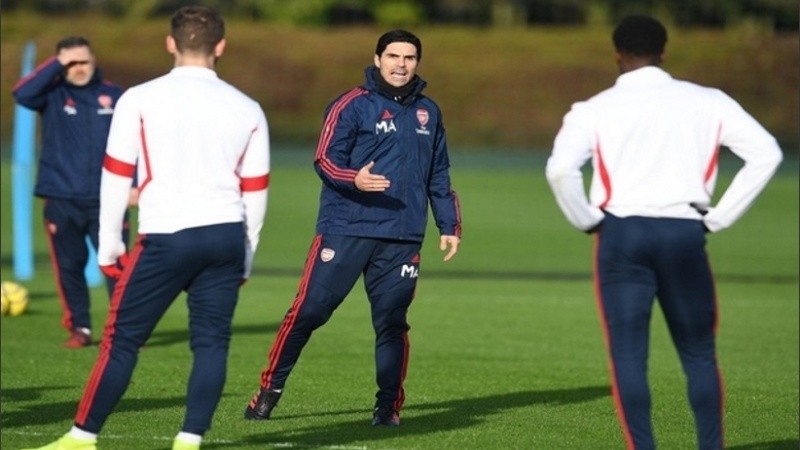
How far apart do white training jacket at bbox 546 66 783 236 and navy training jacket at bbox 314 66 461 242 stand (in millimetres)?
1902

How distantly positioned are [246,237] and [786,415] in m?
4.07

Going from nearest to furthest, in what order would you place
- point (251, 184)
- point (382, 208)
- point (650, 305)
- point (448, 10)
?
point (650, 305) < point (251, 184) < point (382, 208) < point (448, 10)

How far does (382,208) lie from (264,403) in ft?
4.26

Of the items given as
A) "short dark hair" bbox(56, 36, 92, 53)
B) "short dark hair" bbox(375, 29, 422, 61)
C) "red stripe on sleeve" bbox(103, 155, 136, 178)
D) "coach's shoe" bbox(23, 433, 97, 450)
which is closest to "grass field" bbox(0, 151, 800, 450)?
"coach's shoe" bbox(23, 433, 97, 450)

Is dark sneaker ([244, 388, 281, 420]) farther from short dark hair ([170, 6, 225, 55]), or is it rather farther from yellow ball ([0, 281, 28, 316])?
yellow ball ([0, 281, 28, 316])

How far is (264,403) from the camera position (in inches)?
363

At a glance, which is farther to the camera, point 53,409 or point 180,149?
point 53,409

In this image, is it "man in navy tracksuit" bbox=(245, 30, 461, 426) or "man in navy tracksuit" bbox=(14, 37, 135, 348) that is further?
"man in navy tracksuit" bbox=(14, 37, 135, 348)

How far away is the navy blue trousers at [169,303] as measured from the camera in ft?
23.9

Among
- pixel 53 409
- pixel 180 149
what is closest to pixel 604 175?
pixel 180 149

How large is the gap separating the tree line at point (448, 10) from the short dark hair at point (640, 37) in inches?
1717

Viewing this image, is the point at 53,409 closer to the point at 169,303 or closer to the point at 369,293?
the point at 369,293

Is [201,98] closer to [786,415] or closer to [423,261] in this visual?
[786,415]

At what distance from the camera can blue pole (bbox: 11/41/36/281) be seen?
19.0m
